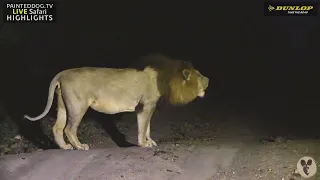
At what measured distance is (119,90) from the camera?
341cm

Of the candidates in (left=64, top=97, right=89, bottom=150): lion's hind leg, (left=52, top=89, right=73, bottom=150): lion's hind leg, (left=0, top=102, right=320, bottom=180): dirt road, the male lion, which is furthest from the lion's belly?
(left=0, top=102, right=320, bottom=180): dirt road

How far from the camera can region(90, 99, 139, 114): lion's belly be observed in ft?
11.1

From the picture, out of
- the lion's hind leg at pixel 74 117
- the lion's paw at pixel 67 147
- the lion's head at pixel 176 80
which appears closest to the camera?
the lion's hind leg at pixel 74 117

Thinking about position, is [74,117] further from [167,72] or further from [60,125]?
[167,72]

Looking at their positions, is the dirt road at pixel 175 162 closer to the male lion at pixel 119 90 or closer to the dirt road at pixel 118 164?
the dirt road at pixel 118 164

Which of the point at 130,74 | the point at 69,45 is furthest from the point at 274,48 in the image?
the point at 130,74

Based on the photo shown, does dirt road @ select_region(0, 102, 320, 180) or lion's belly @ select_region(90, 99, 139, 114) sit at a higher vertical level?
lion's belly @ select_region(90, 99, 139, 114)

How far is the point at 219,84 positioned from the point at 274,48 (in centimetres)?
80

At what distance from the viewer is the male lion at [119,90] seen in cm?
330

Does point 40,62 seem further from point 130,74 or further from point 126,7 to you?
point 130,74

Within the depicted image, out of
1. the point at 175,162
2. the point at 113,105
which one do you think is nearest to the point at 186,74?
the point at 113,105

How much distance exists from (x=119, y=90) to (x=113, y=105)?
4.3 inches

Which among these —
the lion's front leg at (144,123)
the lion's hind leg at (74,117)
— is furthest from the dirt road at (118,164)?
the lion's front leg at (144,123)

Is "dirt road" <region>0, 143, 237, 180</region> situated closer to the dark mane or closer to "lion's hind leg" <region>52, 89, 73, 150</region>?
"lion's hind leg" <region>52, 89, 73, 150</region>
